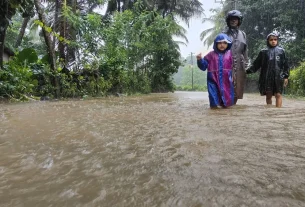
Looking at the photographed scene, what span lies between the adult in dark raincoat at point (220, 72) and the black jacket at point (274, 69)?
747 mm

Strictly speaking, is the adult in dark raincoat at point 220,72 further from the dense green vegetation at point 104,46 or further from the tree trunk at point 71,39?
the tree trunk at point 71,39

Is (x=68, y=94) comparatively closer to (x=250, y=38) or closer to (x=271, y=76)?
(x=271, y=76)

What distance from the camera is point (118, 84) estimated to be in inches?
392

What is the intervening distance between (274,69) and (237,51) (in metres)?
0.68

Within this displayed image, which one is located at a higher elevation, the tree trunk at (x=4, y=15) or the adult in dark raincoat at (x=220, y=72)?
the tree trunk at (x=4, y=15)

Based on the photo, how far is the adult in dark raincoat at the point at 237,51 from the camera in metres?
4.78

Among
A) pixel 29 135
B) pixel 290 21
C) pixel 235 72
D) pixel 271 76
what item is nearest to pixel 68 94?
pixel 235 72

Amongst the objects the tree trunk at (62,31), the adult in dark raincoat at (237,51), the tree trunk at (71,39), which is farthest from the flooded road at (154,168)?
the tree trunk at (71,39)

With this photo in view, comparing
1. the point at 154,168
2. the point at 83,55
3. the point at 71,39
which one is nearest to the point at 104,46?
the point at 83,55

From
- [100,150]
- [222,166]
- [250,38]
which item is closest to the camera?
[222,166]

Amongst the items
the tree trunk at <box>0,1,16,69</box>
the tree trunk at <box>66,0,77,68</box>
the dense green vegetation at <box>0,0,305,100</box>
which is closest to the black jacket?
the dense green vegetation at <box>0,0,305,100</box>

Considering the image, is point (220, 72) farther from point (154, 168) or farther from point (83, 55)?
point (83, 55)

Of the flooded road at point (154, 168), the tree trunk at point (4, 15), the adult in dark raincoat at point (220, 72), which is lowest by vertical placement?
the flooded road at point (154, 168)

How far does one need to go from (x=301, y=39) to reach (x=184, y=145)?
1940 cm
